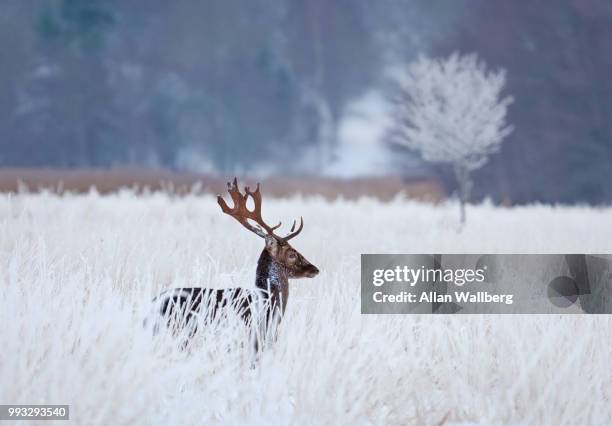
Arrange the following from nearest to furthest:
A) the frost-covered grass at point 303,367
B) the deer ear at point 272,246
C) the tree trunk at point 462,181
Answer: the frost-covered grass at point 303,367, the deer ear at point 272,246, the tree trunk at point 462,181

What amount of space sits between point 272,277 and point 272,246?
12 centimetres

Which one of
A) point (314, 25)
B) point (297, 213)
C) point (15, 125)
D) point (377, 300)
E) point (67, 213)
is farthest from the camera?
point (314, 25)

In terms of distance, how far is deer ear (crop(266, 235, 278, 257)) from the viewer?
224 centimetres

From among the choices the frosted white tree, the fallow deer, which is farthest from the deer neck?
the frosted white tree

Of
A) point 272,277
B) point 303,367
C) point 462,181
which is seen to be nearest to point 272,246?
point 272,277

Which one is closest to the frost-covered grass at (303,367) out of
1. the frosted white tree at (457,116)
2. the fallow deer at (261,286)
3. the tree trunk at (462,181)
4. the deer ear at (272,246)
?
the fallow deer at (261,286)

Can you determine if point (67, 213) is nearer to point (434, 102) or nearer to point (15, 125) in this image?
point (15, 125)

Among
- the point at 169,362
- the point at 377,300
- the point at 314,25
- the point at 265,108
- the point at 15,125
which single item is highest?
the point at 314,25

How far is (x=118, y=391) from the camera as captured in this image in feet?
6.30

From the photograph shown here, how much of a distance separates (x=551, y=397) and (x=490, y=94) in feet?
27.0

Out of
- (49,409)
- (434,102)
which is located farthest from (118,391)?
(434,102)

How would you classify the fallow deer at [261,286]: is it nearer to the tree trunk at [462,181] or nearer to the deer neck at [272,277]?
the deer neck at [272,277]

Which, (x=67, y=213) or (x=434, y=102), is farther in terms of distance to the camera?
(x=434, y=102)

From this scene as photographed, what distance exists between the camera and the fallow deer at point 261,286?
7.39ft
